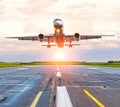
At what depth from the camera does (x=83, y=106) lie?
12273mm

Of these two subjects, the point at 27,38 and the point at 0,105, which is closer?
the point at 0,105

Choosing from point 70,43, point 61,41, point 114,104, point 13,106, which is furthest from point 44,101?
point 70,43

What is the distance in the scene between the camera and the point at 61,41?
2098 inches

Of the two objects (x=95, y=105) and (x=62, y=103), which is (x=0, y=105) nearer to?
(x=62, y=103)

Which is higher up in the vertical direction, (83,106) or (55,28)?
(55,28)

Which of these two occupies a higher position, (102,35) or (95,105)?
(102,35)

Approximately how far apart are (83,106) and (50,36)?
4252cm

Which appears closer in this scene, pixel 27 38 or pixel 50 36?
pixel 50 36

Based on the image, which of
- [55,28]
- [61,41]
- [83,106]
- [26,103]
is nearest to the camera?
[83,106]

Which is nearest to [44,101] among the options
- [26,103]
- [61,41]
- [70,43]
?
[26,103]

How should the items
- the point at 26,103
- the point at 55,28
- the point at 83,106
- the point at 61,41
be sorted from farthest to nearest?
the point at 61,41, the point at 55,28, the point at 26,103, the point at 83,106

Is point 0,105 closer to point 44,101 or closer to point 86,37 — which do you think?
point 44,101

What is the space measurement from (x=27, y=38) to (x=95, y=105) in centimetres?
4937

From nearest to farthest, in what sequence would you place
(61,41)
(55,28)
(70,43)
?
(55,28) < (61,41) < (70,43)
